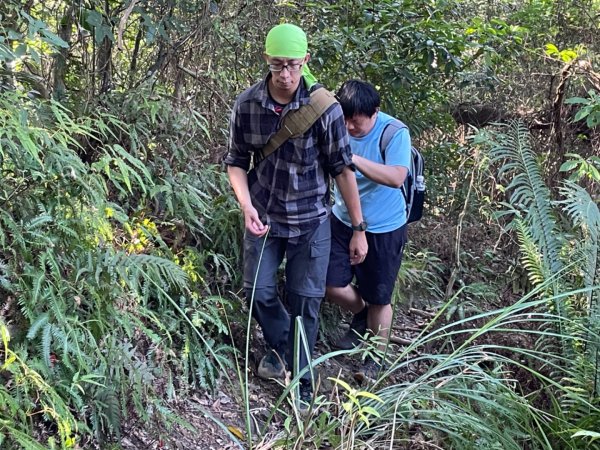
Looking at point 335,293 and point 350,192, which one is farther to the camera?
point 335,293

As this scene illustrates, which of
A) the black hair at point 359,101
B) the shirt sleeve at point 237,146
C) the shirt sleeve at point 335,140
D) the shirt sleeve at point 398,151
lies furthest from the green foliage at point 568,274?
the shirt sleeve at point 237,146

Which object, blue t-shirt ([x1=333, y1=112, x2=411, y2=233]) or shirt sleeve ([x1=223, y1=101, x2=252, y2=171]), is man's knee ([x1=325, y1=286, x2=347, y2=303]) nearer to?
blue t-shirt ([x1=333, y1=112, x2=411, y2=233])

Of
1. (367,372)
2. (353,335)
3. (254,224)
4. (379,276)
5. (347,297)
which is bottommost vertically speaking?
(367,372)

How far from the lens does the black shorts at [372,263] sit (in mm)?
3803

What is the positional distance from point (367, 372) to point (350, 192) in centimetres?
128

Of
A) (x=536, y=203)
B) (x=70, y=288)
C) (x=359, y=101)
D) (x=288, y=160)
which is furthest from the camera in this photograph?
(x=359, y=101)

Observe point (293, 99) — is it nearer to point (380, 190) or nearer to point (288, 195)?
point (288, 195)

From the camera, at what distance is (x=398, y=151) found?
3582 millimetres

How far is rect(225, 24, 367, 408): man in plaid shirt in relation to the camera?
3209 mm

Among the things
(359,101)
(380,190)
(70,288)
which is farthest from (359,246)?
(70,288)

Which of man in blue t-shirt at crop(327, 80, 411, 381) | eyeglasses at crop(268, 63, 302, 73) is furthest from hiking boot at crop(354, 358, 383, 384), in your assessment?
eyeglasses at crop(268, 63, 302, 73)

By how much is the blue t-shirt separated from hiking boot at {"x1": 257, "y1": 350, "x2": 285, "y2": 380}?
37.8 inches

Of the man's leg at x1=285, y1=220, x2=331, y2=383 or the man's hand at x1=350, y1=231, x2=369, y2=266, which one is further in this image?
the man's hand at x1=350, y1=231, x2=369, y2=266

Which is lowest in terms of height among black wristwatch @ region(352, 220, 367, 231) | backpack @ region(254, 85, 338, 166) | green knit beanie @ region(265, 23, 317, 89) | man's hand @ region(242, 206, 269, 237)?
black wristwatch @ region(352, 220, 367, 231)
